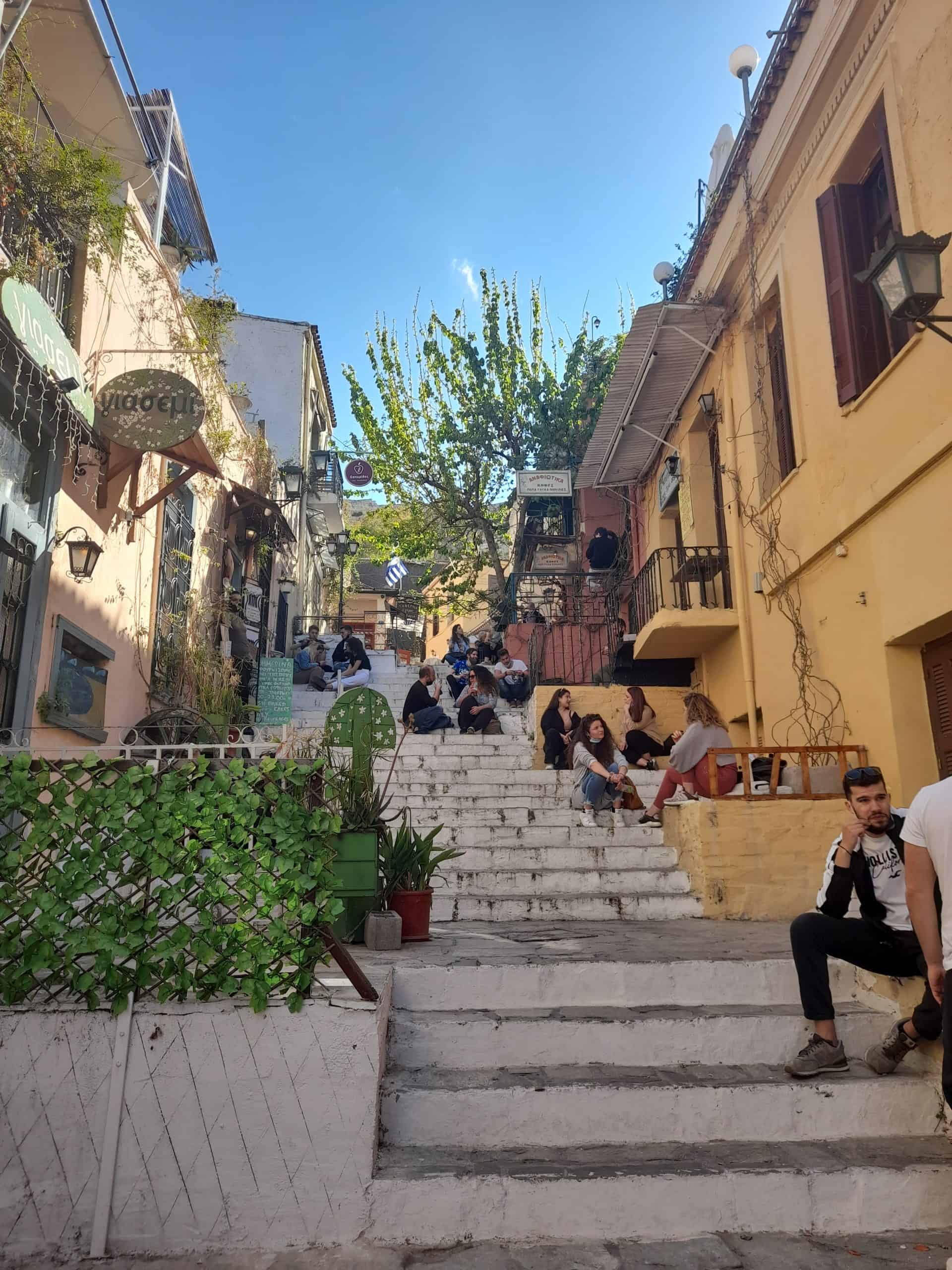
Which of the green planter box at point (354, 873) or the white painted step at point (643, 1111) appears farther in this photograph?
the green planter box at point (354, 873)

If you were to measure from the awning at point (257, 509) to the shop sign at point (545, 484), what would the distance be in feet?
16.4

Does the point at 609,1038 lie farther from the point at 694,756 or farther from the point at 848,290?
the point at 848,290

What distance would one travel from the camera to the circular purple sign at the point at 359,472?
2170 centimetres

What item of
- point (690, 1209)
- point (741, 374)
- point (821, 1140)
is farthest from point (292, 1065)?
point (741, 374)

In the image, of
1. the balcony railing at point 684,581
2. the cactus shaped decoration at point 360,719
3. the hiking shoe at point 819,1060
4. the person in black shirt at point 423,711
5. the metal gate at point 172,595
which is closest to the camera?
the hiking shoe at point 819,1060

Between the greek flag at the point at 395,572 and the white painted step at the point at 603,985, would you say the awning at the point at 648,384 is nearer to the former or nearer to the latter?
the white painted step at the point at 603,985

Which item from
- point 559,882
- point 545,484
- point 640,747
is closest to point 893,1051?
point 559,882

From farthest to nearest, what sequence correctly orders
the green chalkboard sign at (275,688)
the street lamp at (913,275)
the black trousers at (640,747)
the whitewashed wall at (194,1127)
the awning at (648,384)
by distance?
the green chalkboard sign at (275,688), the black trousers at (640,747), the awning at (648,384), the street lamp at (913,275), the whitewashed wall at (194,1127)

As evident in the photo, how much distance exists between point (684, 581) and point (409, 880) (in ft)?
→ 24.0

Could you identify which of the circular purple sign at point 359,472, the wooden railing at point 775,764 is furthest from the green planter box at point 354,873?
the circular purple sign at point 359,472

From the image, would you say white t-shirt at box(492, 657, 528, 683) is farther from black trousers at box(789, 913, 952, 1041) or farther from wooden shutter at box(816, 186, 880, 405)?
black trousers at box(789, 913, 952, 1041)

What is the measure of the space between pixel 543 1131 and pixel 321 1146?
919 millimetres

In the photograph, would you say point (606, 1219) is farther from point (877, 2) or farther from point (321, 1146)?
point (877, 2)

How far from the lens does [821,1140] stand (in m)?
3.65
